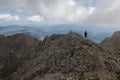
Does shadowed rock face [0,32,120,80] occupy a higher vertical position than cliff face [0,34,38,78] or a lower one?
higher

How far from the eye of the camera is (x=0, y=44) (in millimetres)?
192125

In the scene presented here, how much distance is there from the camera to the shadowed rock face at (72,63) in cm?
4681

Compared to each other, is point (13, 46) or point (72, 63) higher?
point (72, 63)

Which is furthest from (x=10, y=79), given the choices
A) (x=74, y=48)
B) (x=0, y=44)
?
(x=0, y=44)

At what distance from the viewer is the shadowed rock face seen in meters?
46.8

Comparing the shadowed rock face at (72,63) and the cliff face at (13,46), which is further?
the cliff face at (13,46)

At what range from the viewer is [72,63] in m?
50.1

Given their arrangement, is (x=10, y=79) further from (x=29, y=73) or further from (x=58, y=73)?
(x=58, y=73)

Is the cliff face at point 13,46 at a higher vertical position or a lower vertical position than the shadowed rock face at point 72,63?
lower

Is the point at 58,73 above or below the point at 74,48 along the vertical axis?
below

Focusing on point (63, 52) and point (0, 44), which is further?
point (0, 44)

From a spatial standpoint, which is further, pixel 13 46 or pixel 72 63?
pixel 13 46

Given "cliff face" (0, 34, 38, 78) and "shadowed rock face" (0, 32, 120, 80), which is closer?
"shadowed rock face" (0, 32, 120, 80)

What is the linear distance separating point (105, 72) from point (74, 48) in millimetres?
9670
